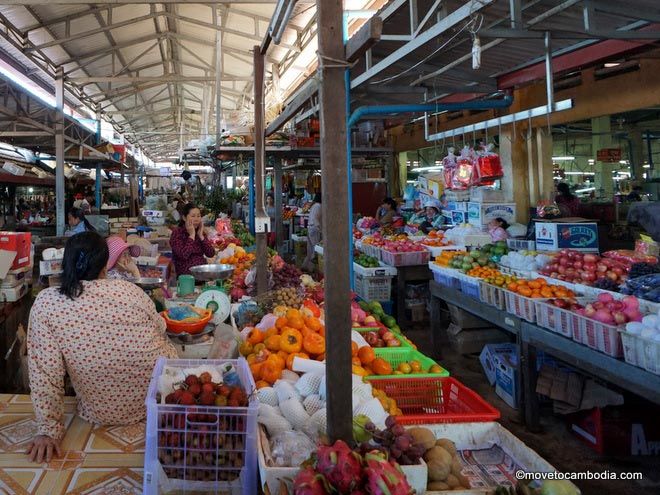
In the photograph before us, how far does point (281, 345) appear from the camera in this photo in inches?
109

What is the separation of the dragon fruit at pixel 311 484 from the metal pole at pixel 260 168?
2.59 m

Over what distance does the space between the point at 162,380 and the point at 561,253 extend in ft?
12.5

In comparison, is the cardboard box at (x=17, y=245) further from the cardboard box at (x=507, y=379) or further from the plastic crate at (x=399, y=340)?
the cardboard box at (x=507, y=379)

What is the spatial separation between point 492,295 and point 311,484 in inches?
136

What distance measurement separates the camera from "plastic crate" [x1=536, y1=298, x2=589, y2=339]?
338cm

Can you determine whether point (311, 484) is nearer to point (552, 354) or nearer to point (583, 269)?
point (552, 354)

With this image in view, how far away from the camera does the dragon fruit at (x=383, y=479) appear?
130 cm

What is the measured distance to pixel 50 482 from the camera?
184cm

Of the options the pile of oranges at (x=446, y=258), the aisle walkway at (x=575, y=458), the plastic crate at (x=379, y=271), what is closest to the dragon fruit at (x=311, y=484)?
the aisle walkway at (x=575, y=458)

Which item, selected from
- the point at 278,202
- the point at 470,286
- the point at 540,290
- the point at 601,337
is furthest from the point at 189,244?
the point at 278,202

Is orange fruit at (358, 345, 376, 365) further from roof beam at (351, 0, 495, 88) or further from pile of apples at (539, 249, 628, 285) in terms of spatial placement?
pile of apples at (539, 249, 628, 285)

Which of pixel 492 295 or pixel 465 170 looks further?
pixel 465 170

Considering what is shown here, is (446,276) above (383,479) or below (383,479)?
above

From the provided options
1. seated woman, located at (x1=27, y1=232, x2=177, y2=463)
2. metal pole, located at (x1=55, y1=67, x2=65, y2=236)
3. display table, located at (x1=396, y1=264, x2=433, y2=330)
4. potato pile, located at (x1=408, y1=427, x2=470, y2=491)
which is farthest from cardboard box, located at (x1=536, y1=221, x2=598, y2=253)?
metal pole, located at (x1=55, y1=67, x2=65, y2=236)
